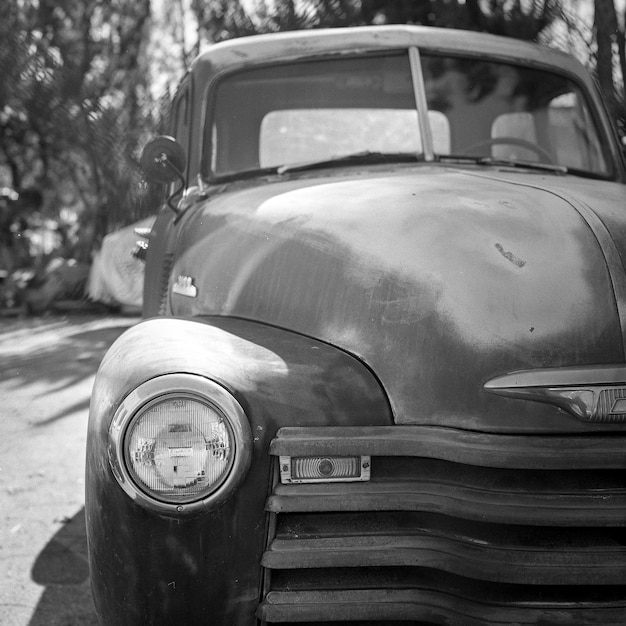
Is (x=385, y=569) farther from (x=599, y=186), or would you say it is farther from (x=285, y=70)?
(x=285, y=70)

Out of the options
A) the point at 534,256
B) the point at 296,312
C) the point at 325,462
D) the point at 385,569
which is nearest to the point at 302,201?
the point at 296,312

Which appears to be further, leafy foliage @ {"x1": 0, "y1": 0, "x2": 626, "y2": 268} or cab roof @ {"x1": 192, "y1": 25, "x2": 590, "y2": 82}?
leafy foliage @ {"x1": 0, "y1": 0, "x2": 626, "y2": 268}

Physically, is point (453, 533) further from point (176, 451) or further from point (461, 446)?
point (176, 451)

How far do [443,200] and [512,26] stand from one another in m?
5.40

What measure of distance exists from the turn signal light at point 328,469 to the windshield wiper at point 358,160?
1.42 m

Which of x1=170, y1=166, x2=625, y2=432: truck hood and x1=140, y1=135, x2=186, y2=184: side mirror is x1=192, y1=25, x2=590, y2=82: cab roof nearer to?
x1=140, y1=135, x2=186, y2=184: side mirror

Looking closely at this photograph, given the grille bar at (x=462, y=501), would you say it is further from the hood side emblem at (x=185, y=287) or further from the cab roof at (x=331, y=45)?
the cab roof at (x=331, y=45)

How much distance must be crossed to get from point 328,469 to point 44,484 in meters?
2.76

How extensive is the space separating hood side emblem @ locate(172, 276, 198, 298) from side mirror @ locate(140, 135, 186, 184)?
1.25 feet

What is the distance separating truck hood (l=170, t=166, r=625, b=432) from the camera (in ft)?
5.46

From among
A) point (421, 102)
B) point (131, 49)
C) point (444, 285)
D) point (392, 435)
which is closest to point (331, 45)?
point (421, 102)

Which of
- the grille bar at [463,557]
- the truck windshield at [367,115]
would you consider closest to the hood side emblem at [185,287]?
the truck windshield at [367,115]

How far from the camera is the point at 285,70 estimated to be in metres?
3.01

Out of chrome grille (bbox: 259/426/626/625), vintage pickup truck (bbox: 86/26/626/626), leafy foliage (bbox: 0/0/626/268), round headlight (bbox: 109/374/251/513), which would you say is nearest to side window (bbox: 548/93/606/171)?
leafy foliage (bbox: 0/0/626/268)
